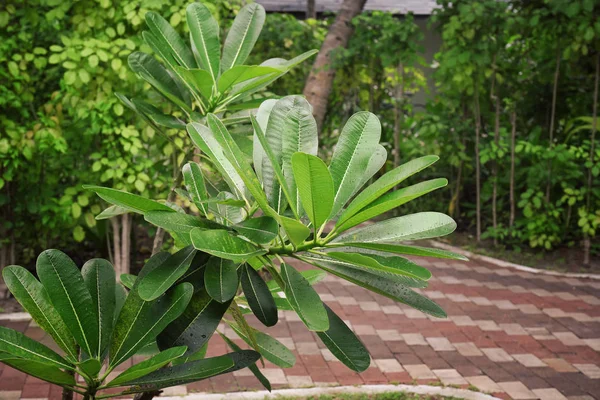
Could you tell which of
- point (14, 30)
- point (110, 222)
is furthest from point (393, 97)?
point (14, 30)

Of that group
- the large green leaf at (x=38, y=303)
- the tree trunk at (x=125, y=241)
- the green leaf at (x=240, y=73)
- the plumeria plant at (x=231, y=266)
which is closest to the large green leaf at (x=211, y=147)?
the plumeria plant at (x=231, y=266)

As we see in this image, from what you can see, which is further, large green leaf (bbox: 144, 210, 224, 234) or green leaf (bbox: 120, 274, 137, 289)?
green leaf (bbox: 120, 274, 137, 289)

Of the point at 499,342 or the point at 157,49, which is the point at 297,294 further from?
the point at 499,342

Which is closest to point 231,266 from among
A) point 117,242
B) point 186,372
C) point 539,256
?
point 186,372

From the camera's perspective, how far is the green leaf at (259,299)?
5.81ft

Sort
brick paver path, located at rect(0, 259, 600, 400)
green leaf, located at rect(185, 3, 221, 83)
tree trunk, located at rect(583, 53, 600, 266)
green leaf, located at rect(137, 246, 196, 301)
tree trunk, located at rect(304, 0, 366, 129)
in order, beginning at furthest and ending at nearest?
tree trunk, located at rect(304, 0, 366, 129) < tree trunk, located at rect(583, 53, 600, 266) < brick paver path, located at rect(0, 259, 600, 400) < green leaf, located at rect(185, 3, 221, 83) < green leaf, located at rect(137, 246, 196, 301)

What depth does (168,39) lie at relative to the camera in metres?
2.25

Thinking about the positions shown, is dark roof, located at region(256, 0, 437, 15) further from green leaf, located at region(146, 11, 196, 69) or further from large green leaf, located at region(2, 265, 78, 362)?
large green leaf, located at region(2, 265, 78, 362)

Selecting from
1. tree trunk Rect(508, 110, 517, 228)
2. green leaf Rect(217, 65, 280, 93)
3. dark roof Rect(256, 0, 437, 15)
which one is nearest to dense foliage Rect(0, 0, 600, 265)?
tree trunk Rect(508, 110, 517, 228)

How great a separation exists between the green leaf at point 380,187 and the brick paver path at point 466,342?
2768mm

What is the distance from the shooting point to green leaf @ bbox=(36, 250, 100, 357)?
1708 millimetres

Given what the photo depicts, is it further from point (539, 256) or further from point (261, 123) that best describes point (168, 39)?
point (539, 256)

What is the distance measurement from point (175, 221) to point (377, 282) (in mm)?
451

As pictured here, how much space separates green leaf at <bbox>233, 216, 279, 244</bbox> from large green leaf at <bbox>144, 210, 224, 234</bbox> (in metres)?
0.09
